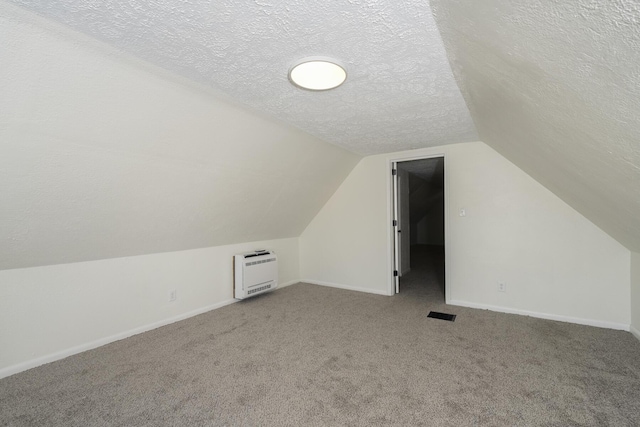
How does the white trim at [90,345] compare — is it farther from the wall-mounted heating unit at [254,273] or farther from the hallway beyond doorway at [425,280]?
the hallway beyond doorway at [425,280]

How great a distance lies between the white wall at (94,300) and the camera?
6.98 feet

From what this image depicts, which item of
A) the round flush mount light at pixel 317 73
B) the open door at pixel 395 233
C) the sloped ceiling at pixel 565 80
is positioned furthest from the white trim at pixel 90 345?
the sloped ceiling at pixel 565 80

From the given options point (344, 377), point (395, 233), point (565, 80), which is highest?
point (565, 80)

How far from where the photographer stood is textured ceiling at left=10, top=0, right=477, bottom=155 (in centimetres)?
120

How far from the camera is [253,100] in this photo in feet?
7.05

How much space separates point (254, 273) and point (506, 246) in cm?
314

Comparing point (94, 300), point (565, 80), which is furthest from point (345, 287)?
point (565, 80)

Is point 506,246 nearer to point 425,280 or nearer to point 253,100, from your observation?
point 425,280

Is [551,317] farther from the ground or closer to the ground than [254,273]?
closer to the ground

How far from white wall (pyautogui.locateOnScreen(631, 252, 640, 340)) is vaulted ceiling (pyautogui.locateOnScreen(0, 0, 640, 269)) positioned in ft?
0.74

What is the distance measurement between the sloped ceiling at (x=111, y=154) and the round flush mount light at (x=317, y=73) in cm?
71

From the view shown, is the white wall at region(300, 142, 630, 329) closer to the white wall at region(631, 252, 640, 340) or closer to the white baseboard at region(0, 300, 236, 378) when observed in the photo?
the white wall at region(631, 252, 640, 340)

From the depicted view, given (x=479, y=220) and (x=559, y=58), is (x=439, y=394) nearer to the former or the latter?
(x=559, y=58)

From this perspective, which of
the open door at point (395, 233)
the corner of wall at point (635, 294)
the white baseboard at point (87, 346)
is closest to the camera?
the white baseboard at point (87, 346)
